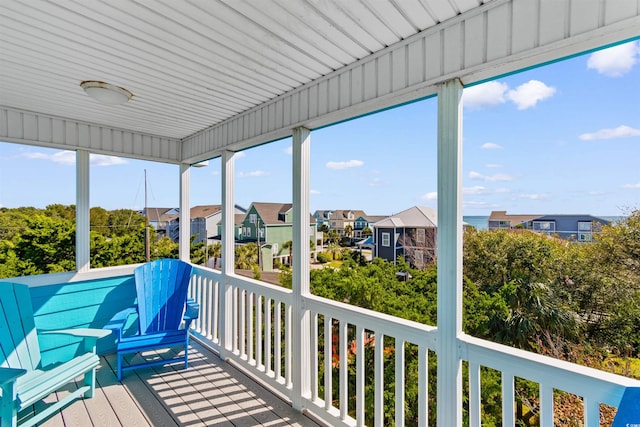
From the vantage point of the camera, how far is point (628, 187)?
1.33 meters

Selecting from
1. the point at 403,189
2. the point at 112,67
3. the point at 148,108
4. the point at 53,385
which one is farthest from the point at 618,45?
the point at 53,385

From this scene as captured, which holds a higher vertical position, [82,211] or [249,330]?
[82,211]

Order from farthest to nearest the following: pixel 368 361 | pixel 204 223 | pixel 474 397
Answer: pixel 204 223
pixel 368 361
pixel 474 397

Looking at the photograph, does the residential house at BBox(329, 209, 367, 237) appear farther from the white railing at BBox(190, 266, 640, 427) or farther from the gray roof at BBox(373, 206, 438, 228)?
the white railing at BBox(190, 266, 640, 427)

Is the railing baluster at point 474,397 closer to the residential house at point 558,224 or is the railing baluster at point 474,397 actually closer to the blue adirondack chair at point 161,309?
the residential house at point 558,224

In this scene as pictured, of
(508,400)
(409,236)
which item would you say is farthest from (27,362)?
(508,400)

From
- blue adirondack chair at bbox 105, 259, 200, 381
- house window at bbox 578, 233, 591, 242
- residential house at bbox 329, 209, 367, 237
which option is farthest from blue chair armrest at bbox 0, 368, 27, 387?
house window at bbox 578, 233, 591, 242

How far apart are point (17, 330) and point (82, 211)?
146 cm

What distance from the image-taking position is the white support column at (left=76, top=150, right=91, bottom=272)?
11.9ft

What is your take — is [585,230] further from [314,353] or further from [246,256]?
[246,256]

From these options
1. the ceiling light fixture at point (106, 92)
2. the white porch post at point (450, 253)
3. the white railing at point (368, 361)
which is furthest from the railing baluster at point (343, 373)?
the ceiling light fixture at point (106, 92)

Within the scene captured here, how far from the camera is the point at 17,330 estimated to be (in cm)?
258

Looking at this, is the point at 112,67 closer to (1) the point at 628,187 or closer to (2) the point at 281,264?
(2) the point at 281,264

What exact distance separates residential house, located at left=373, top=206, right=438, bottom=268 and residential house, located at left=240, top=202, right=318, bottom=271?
0.71 metres
